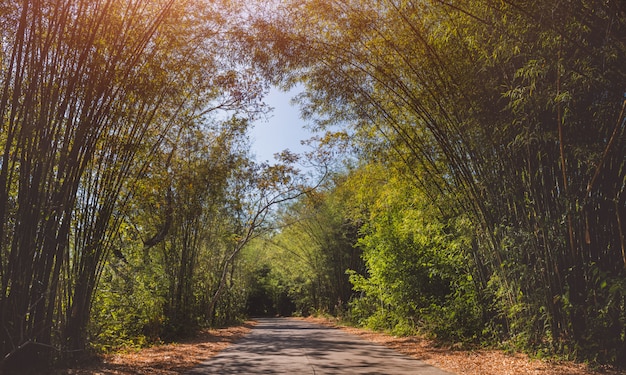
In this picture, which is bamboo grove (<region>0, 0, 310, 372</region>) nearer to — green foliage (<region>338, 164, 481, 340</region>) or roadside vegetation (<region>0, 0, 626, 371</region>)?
roadside vegetation (<region>0, 0, 626, 371</region>)

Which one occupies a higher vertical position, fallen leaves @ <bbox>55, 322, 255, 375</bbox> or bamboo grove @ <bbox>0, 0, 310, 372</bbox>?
bamboo grove @ <bbox>0, 0, 310, 372</bbox>

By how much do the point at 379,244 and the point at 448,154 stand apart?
5232 millimetres

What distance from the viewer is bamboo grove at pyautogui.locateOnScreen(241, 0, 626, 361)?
11.9 feet

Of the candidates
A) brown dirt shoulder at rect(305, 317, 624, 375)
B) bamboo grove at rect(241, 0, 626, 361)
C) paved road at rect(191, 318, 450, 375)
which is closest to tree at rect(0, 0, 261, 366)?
bamboo grove at rect(241, 0, 626, 361)

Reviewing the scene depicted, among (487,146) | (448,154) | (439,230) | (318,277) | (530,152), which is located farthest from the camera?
(318,277)

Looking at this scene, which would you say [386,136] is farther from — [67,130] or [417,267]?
[67,130]

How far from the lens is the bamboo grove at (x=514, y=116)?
3.62m

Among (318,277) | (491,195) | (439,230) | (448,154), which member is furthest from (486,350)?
(318,277)

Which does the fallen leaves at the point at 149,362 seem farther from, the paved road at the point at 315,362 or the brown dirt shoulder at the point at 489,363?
the brown dirt shoulder at the point at 489,363

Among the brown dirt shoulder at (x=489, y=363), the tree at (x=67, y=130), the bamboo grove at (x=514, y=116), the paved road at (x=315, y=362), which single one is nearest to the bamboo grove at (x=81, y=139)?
the tree at (x=67, y=130)

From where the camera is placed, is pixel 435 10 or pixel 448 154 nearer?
pixel 435 10

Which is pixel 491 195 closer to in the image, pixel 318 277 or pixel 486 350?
pixel 486 350

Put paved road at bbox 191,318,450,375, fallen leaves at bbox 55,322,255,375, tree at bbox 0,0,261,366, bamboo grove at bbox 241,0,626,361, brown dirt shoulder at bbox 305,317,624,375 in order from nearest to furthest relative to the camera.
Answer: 1. tree at bbox 0,0,261,366
2. bamboo grove at bbox 241,0,626,361
3. brown dirt shoulder at bbox 305,317,624,375
4. fallen leaves at bbox 55,322,255,375
5. paved road at bbox 191,318,450,375

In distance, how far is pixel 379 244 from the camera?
10.3 m
